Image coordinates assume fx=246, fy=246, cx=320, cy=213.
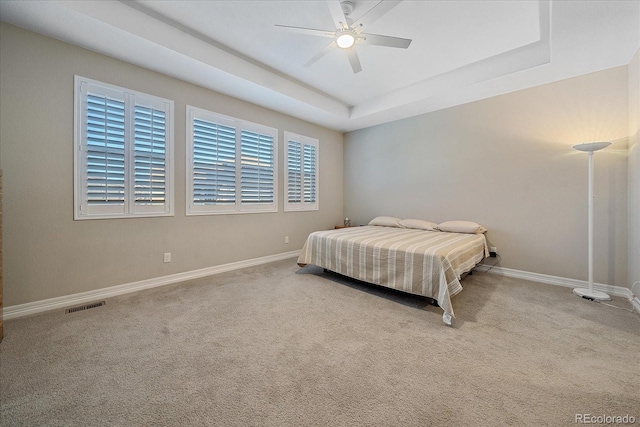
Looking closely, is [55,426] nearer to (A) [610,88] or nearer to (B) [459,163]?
(B) [459,163]

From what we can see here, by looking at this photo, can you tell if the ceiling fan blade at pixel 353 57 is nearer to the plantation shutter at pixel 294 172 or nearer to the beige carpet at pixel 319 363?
the plantation shutter at pixel 294 172

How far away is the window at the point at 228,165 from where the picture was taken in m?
3.42

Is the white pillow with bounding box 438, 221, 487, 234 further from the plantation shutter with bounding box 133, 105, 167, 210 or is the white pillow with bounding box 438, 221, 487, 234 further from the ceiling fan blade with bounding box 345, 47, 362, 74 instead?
the plantation shutter with bounding box 133, 105, 167, 210

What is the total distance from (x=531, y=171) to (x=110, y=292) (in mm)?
5474

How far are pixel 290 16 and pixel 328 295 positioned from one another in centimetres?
299

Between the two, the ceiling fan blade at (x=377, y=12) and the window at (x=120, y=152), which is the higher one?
the ceiling fan blade at (x=377, y=12)

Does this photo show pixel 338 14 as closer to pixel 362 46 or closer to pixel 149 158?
pixel 362 46

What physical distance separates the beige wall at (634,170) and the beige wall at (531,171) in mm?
115

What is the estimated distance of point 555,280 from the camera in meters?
3.19

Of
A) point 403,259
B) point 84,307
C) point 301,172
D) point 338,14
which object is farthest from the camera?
point 301,172

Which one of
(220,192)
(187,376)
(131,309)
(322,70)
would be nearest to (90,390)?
(187,376)

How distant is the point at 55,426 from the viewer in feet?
3.81

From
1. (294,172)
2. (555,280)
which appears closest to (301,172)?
(294,172)

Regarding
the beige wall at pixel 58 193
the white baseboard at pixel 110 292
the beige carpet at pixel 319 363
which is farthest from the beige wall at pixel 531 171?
the beige wall at pixel 58 193
